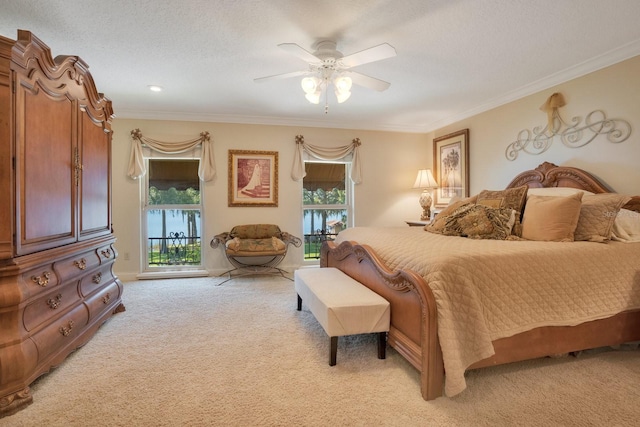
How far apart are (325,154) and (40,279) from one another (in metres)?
3.93

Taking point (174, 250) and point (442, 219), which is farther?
Answer: point (174, 250)

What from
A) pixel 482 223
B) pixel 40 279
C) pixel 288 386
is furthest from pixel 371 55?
pixel 40 279

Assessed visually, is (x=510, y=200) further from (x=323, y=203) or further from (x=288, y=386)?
(x=323, y=203)

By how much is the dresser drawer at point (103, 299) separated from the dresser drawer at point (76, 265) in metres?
0.25

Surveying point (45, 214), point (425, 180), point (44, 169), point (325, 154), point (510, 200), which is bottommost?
point (45, 214)

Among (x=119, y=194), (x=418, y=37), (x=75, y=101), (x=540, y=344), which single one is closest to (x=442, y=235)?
(x=540, y=344)

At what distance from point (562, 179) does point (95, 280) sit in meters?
4.46

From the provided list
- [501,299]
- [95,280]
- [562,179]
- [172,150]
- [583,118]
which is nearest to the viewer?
[501,299]

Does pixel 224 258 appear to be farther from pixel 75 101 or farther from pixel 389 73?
pixel 389 73

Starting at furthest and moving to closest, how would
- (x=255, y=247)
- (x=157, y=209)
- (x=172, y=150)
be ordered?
1. (x=157, y=209)
2. (x=172, y=150)
3. (x=255, y=247)

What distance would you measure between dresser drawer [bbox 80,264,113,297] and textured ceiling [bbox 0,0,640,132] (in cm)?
190

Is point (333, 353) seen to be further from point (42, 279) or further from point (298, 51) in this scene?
point (298, 51)

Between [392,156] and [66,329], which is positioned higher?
[392,156]

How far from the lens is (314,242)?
212 inches
